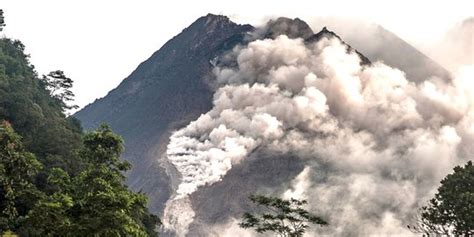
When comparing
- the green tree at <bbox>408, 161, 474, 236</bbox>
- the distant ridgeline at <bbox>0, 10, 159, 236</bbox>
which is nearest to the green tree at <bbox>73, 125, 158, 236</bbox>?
the distant ridgeline at <bbox>0, 10, 159, 236</bbox>

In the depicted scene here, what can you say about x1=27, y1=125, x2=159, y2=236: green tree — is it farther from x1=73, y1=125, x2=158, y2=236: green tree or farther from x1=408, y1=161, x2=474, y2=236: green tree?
x1=408, y1=161, x2=474, y2=236: green tree

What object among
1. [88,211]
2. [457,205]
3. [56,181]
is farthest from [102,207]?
[457,205]

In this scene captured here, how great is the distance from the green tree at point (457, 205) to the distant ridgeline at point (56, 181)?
958 inches

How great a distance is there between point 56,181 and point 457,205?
30234 mm

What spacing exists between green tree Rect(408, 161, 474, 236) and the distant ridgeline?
2434 cm

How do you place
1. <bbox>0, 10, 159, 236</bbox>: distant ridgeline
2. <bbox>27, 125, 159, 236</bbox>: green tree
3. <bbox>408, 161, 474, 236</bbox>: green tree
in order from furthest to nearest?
<bbox>408, 161, 474, 236</bbox>: green tree
<bbox>0, 10, 159, 236</bbox>: distant ridgeline
<bbox>27, 125, 159, 236</bbox>: green tree

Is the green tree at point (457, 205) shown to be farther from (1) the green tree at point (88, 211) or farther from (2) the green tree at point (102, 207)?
(1) the green tree at point (88, 211)

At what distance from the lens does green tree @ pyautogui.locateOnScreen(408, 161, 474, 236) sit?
39594mm

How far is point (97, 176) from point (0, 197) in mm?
11293

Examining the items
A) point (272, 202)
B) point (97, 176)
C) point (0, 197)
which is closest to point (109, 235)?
point (97, 176)

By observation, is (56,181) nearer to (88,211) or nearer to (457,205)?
(88,211)

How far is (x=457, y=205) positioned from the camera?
40.5 metres

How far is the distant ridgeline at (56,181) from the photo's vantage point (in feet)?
74.3

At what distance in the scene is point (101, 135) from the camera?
39250 mm
